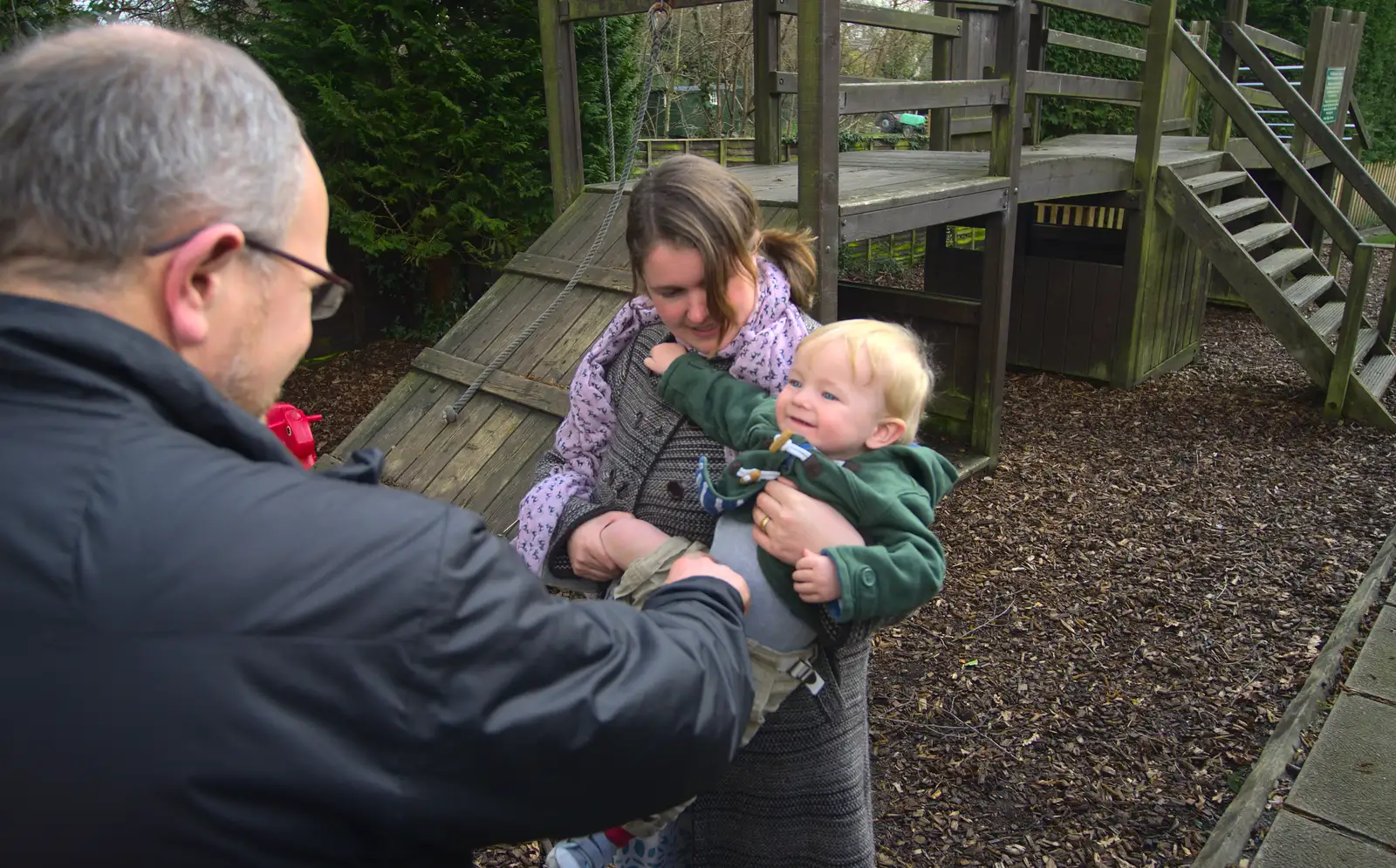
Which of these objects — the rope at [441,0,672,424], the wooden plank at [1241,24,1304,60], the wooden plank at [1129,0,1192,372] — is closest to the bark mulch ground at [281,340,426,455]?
the rope at [441,0,672,424]

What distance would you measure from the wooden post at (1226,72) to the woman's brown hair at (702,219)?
7627mm

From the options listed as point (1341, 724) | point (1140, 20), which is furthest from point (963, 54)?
point (1341, 724)

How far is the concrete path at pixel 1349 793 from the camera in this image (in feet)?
8.71

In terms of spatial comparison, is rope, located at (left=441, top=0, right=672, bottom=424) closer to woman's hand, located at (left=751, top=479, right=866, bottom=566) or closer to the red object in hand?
the red object in hand

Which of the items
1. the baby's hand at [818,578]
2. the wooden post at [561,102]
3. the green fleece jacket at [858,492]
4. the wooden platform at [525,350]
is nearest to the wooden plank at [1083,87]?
the wooden platform at [525,350]

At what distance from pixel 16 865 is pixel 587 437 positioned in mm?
1403

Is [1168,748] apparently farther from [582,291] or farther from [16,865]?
[16,865]

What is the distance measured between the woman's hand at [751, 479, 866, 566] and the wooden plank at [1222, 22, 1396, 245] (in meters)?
6.63

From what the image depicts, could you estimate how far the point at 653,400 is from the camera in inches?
77.1

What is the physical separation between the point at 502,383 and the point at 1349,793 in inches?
131

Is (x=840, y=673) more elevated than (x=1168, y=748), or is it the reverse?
(x=840, y=673)

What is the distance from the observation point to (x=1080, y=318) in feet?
23.7

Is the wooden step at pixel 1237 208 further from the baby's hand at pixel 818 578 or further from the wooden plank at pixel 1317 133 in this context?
the baby's hand at pixel 818 578

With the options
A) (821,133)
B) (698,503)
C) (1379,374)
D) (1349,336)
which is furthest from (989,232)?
(698,503)
